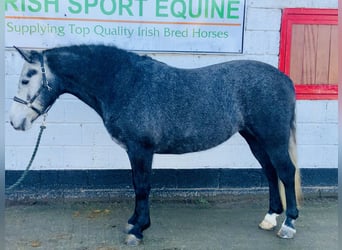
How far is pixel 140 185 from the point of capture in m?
3.96

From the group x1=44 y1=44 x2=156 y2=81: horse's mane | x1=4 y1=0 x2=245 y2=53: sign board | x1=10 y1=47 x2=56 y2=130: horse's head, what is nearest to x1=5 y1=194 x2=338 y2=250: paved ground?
x1=10 y1=47 x2=56 y2=130: horse's head

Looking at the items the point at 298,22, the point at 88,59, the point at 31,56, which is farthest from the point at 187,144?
the point at 298,22

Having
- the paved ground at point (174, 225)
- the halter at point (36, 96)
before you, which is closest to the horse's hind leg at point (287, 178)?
the paved ground at point (174, 225)

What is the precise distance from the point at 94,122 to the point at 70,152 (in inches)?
16.0

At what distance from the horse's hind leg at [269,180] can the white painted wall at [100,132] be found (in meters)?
0.80

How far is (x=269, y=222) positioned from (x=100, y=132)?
1.95 metres

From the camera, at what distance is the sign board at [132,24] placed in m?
4.69

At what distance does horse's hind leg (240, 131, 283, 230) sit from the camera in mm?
4340

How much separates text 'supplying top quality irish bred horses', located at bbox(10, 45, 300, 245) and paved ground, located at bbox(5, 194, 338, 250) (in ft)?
0.73

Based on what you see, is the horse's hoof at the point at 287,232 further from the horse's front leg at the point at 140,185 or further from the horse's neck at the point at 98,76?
the horse's neck at the point at 98,76

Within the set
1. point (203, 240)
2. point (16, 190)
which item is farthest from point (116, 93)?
point (16, 190)

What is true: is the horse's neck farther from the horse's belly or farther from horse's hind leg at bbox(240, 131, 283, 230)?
horse's hind leg at bbox(240, 131, 283, 230)

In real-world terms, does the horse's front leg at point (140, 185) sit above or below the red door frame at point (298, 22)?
below

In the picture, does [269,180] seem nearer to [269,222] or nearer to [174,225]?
[269,222]
